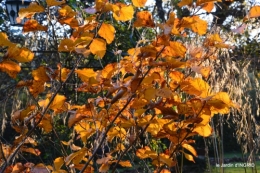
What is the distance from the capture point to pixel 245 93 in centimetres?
217

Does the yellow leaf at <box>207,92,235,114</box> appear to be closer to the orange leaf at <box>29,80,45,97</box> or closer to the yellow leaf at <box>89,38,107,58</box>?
the yellow leaf at <box>89,38,107,58</box>

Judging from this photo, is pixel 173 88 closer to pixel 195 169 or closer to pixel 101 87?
pixel 101 87

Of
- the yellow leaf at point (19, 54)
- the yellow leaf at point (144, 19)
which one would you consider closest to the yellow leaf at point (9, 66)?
the yellow leaf at point (19, 54)

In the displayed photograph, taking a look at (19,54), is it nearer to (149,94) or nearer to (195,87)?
(149,94)

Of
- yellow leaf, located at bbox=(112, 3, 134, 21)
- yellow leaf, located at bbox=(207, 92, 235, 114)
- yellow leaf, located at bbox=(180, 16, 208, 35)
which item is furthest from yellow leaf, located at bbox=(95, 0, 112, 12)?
yellow leaf, located at bbox=(207, 92, 235, 114)

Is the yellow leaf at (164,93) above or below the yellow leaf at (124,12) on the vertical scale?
below

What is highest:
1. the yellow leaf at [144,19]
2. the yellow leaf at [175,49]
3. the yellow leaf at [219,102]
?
the yellow leaf at [144,19]

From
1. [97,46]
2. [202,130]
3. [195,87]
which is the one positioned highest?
[97,46]

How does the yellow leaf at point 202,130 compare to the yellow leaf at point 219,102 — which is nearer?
the yellow leaf at point 219,102

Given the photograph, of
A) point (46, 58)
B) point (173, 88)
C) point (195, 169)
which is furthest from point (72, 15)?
point (195, 169)

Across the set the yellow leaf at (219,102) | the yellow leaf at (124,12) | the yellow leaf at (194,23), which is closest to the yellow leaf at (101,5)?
the yellow leaf at (124,12)

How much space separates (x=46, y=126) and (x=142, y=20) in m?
0.42

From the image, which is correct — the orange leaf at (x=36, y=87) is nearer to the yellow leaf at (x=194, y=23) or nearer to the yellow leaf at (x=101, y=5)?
the yellow leaf at (x=101, y=5)

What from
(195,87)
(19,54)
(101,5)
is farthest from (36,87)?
(195,87)
